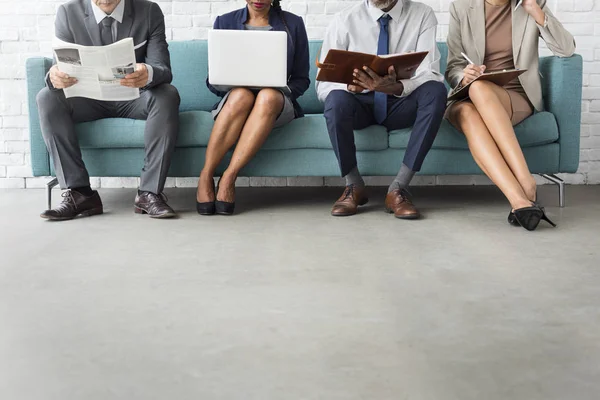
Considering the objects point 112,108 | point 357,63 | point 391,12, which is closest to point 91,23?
point 112,108

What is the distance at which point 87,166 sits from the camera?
3.16m

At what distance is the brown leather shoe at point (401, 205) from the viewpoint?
2.87 metres

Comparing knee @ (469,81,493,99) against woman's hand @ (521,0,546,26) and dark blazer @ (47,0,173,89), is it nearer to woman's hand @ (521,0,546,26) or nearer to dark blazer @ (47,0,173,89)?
woman's hand @ (521,0,546,26)

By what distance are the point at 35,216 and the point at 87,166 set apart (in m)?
0.32

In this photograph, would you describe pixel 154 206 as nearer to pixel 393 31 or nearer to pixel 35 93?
pixel 35 93

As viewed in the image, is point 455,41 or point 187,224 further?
point 455,41

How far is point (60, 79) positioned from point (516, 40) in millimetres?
1955

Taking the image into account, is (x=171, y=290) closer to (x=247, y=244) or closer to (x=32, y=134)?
(x=247, y=244)

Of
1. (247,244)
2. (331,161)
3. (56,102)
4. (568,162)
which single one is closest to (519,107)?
(568,162)

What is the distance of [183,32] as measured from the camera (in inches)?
154

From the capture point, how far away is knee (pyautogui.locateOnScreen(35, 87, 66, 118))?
9.59 ft

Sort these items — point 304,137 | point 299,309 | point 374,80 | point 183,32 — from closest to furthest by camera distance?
point 299,309 → point 374,80 → point 304,137 → point 183,32

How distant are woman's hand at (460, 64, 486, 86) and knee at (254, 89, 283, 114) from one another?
0.79 meters

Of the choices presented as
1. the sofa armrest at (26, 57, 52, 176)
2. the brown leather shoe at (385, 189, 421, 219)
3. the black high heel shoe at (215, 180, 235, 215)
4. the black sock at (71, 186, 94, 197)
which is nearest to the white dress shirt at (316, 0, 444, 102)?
the brown leather shoe at (385, 189, 421, 219)
